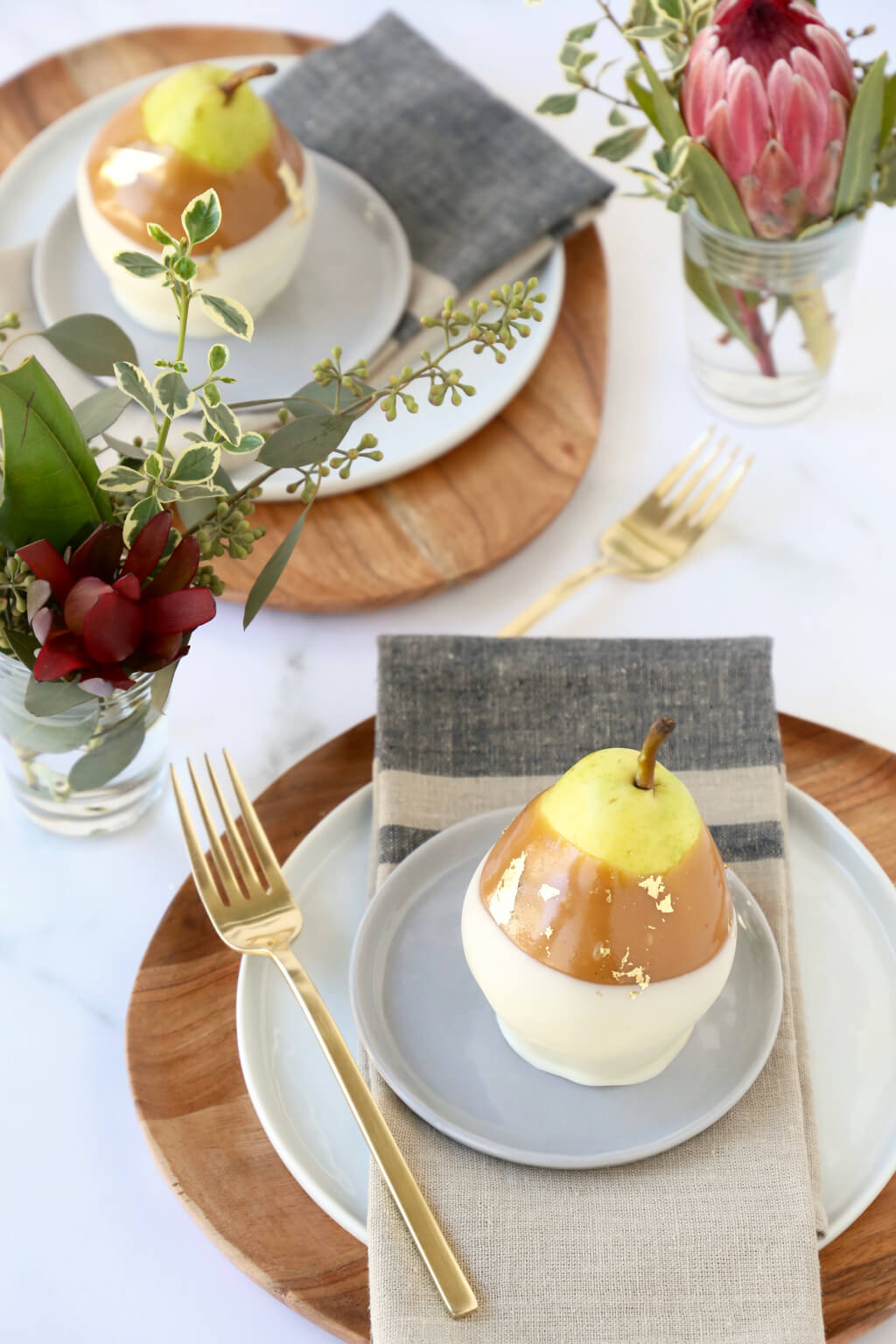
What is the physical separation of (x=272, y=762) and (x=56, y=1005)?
0.18 m

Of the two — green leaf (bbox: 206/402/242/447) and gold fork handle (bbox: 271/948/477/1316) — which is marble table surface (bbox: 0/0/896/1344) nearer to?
gold fork handle (bbox: 271/948/477/1316)

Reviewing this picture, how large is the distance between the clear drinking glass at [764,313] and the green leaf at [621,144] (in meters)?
0.05

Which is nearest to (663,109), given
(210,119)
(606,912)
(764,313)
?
(764,313)

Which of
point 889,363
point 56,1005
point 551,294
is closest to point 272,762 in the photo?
point 56,1005

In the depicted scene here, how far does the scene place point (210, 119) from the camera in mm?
805

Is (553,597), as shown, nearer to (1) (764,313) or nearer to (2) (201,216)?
(1) (764,313)

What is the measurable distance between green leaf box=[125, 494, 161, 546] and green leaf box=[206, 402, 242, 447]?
4 cm

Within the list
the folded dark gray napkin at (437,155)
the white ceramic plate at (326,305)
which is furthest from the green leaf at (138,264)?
the folded dark gray napkin at (437,155)

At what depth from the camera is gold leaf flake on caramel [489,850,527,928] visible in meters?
0.51

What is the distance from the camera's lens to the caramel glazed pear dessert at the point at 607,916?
485 mm

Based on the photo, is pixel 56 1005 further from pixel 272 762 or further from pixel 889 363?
pixel 889 363

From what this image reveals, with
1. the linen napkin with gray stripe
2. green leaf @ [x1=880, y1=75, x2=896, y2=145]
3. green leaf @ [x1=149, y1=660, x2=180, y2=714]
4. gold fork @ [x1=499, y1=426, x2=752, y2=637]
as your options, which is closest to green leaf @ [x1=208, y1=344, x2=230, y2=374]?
green leaf @ [x1=149, y1=660, x2=180, y2=714]

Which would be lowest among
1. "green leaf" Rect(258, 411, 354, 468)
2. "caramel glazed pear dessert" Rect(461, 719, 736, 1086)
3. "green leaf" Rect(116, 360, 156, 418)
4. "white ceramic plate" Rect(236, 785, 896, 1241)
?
"white ceramic plate" Rect(236, 785, 896, 1241)

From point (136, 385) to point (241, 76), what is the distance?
1.28 feet
